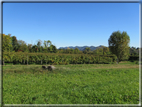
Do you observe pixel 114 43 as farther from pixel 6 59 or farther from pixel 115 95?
pixel 6 59

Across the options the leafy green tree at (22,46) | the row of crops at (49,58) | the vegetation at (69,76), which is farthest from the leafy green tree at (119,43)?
the leafy green tree at (22,46)

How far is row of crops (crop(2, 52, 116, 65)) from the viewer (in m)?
13.1

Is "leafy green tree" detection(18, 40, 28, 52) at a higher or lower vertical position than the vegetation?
higher

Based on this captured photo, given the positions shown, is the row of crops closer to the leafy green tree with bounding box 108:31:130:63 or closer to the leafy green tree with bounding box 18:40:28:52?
the leafy green tree with bounding box 108:31:130:63

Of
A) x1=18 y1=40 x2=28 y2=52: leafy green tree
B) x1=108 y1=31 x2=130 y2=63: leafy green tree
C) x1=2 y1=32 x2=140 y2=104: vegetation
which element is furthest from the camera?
x1=18 y1=40 x2=28 y2=52: leafy green tree

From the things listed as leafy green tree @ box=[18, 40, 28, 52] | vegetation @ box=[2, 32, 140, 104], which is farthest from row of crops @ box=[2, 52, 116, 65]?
leafy green tree @ box=[18, 40, 28, 52]

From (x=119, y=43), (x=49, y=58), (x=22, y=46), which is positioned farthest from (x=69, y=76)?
(x=22, y=46)

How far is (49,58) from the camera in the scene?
1462cm

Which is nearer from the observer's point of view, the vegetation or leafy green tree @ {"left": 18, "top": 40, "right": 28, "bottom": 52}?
the vegetation

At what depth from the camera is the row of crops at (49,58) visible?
13148 mm

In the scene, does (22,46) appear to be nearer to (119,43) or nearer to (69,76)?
(69,76)

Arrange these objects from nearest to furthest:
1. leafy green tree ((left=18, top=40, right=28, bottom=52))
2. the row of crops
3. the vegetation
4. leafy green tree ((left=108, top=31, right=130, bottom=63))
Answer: the vegetation → the row of crops → leafy green tree ((left=108, top=31, right=130, bottom=63)) → leafy green tree ((left=18, top=40, right=28, bottom=52))

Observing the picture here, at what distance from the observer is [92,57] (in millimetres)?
16109

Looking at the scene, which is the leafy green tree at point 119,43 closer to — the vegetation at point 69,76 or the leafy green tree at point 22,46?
the vegetation at point 69,76
